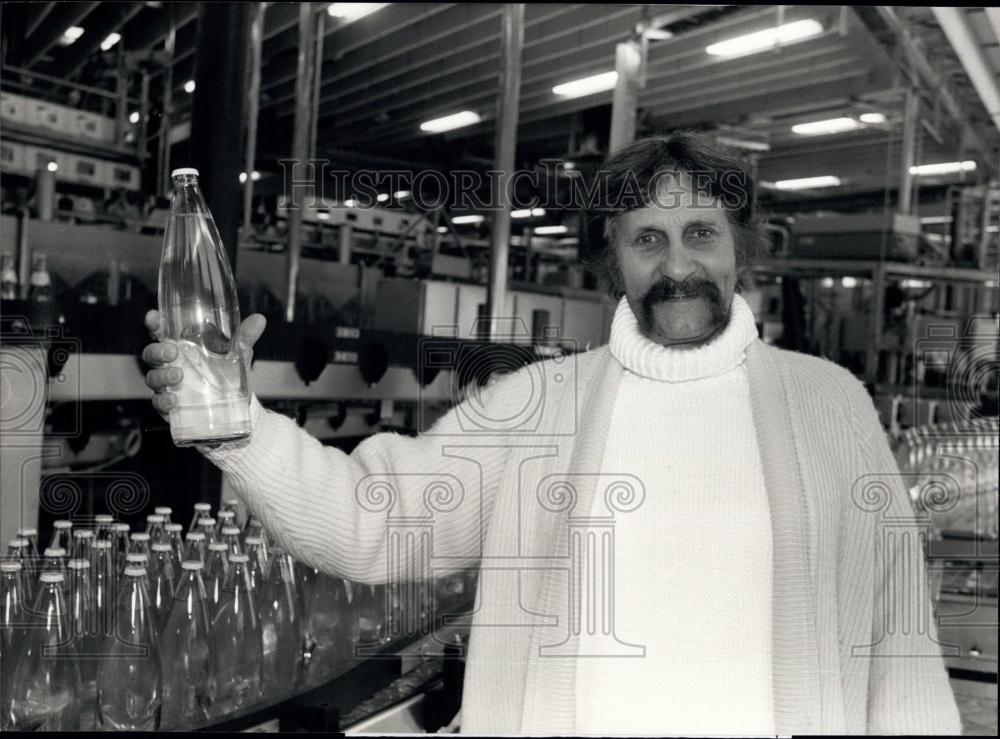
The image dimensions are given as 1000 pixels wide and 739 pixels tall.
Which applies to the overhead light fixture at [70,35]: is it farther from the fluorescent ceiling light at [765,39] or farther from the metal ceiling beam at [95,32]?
the fluorescent ceiling light at [765,39]

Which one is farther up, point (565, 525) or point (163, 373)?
point (163, 373)

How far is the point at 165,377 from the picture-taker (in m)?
0.96

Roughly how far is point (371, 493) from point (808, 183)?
8.65 m

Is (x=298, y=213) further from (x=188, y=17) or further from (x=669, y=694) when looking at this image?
(x=188, y=17)

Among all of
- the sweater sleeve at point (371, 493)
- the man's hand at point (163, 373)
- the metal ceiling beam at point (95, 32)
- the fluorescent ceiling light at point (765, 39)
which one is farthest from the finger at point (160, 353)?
the metal ceiling beam at point (95, 32)

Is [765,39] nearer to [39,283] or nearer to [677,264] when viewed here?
[39,283]

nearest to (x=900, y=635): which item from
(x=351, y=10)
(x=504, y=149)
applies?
(x=504, y=149)

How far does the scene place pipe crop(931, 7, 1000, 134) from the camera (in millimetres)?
2434

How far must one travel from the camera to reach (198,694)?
137 cm

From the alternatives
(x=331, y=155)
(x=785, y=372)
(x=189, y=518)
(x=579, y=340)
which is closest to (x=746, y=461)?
(x=785, y=372)

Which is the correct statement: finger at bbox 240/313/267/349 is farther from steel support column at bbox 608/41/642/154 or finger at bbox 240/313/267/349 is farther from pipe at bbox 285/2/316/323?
steel support column at bbox 608/41/642/154

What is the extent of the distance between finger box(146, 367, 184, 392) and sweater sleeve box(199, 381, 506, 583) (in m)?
0.14

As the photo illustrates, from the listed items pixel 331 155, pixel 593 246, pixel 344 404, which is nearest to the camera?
pixel 593 246

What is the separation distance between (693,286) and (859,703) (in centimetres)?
59
